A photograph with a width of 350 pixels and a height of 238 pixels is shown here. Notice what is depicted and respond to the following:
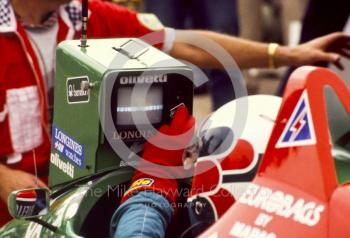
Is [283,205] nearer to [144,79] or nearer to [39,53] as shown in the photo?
[144,79]

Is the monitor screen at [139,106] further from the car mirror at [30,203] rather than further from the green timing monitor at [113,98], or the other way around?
the car mirror at [30,203]

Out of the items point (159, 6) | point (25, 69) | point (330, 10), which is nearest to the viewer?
point (25, 69)

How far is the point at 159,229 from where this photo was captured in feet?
9.76

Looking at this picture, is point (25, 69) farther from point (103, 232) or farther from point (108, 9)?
point (103, 232)

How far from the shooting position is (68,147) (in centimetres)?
354

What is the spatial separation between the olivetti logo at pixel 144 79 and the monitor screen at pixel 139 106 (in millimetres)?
23

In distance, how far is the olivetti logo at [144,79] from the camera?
3.26m

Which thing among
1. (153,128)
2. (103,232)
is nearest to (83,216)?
(103,232)

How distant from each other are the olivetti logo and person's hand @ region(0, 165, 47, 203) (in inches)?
30.9

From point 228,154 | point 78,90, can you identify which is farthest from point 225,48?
point 228,154

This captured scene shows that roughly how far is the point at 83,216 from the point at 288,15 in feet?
20.8

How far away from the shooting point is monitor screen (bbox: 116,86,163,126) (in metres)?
3.29

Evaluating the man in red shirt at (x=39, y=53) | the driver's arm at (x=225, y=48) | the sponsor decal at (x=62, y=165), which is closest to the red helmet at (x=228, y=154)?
the sponsor decal at (x=62, y=165)

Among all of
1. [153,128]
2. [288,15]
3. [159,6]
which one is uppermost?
[153,128]
